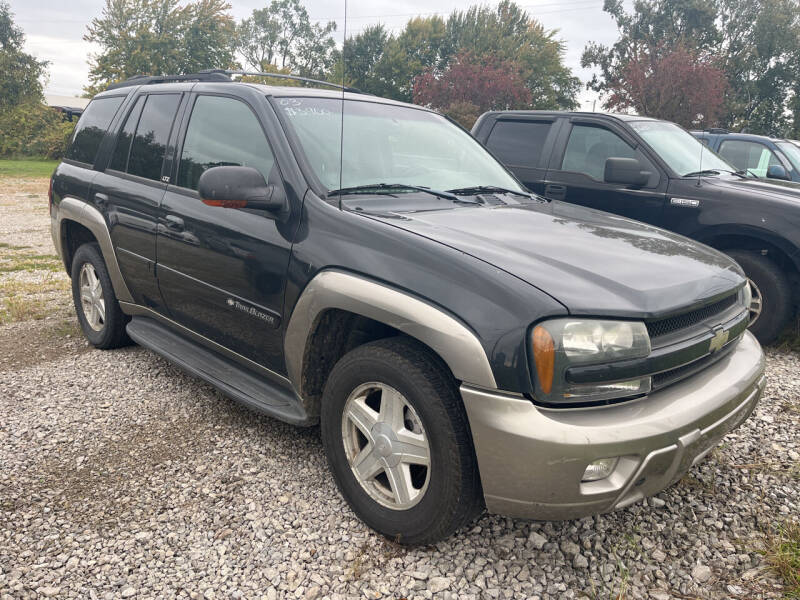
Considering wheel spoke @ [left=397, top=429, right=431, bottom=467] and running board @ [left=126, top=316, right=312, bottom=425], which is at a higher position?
wheel spoke @ [left=397, top=429, right=431, bottom=467]

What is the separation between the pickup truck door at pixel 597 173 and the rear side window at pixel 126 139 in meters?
3.38

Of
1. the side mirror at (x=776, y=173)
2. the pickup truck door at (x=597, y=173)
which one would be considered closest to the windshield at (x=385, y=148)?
the pickup truck door at (x=597, y=173)

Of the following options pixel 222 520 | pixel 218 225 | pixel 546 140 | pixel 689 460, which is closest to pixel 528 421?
pixel 689 460

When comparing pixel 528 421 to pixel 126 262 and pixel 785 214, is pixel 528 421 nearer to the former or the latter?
pixel 126 262

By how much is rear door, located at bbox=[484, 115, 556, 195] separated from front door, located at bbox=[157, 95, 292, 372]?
10.3 ft

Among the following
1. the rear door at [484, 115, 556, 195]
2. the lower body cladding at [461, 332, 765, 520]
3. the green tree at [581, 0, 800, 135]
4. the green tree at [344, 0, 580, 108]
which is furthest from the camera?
the green tree at [344, 0, 580, 108]

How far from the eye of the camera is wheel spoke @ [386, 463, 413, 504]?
2387 mm

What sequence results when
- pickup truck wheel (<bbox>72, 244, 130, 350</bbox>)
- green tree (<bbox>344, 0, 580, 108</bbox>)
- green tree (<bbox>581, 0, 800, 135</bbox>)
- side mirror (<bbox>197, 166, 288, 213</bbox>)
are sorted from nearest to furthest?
1. side mirror (<bbox>197, 166, 288, 213</bbox>)
2. pickup truck wheel (<bbox>72, 244, 130, 350</bbox>)
3. green tree (<bbox>581, 0, 800, 135</bbox>)
4. green tree (<bbox>344, 0, 580, 108</bbox>)

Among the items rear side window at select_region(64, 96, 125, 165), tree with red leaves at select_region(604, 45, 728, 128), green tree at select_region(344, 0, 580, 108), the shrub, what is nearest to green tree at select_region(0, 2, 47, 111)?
the shrub

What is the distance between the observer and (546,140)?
5965 mm

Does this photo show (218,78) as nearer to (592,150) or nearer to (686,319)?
(686,319)

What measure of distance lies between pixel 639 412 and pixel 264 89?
2.39 m

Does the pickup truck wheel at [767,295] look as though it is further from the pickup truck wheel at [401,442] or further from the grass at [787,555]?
the pickup truck wheel at [401,442]

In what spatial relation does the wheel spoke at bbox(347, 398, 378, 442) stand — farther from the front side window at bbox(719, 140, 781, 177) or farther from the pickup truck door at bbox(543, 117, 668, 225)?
the front side window at bbox(719, 140, 781, 177)
